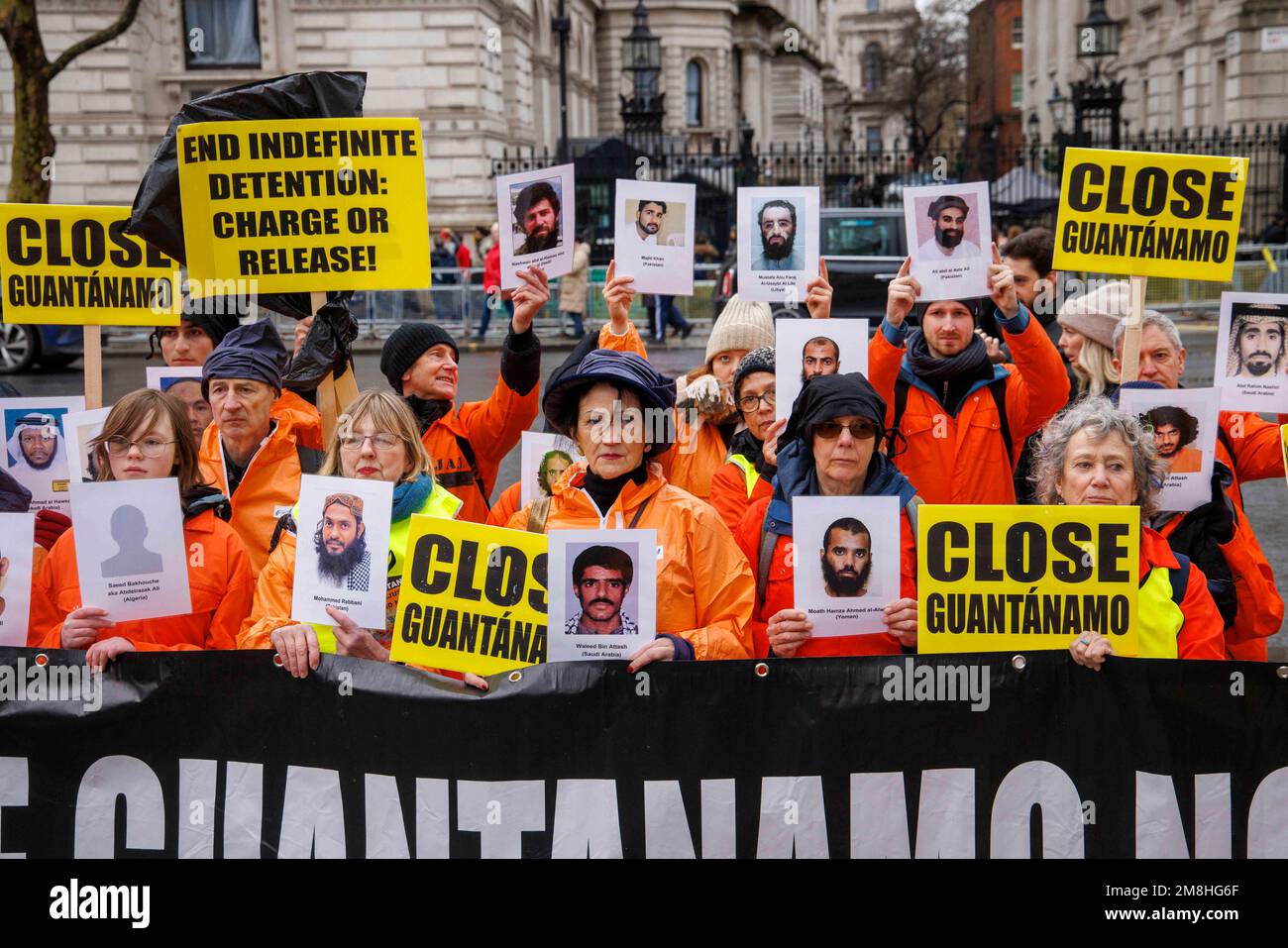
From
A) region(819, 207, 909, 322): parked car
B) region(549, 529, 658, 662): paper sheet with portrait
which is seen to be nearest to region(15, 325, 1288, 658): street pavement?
region(819, 207, 909, 322): parked car

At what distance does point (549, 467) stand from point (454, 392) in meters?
0.44

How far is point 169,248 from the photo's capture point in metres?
5.28

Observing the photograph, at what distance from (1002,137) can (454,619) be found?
7035 centimetres

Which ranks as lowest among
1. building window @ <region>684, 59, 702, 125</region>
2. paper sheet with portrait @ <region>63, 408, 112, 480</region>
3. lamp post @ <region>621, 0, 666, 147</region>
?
paper sheet with portrait @ <region>63, 408, 112, 480</region>

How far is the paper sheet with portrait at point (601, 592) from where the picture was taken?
3.54m

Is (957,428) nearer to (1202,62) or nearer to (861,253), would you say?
(861,253)

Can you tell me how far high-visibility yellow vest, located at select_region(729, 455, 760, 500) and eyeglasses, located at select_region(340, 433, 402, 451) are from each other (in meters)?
1.22

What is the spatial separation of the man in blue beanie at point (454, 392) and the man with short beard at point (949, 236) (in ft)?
4.49

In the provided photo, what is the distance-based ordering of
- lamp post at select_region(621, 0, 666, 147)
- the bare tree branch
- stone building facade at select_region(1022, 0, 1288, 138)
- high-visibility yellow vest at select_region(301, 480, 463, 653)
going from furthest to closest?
stone building facade at select_region(1022, 0, 1288, 138) → lamp post at select_region(621, 0, 666, 147) → the bare tree branch → high-visibility yellow vest at select_region(301, 480, 463, 653)

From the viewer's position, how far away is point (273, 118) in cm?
511

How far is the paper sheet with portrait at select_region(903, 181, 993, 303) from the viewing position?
501 centimetres

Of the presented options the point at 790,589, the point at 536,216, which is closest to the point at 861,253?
the point at 536,216

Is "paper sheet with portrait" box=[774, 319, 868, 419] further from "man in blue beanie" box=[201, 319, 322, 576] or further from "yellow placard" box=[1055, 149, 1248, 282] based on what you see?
"man in blue beanie" box=[201, 319, 322, 576]

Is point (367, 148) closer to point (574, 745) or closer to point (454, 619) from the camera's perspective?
point (454, 619)
